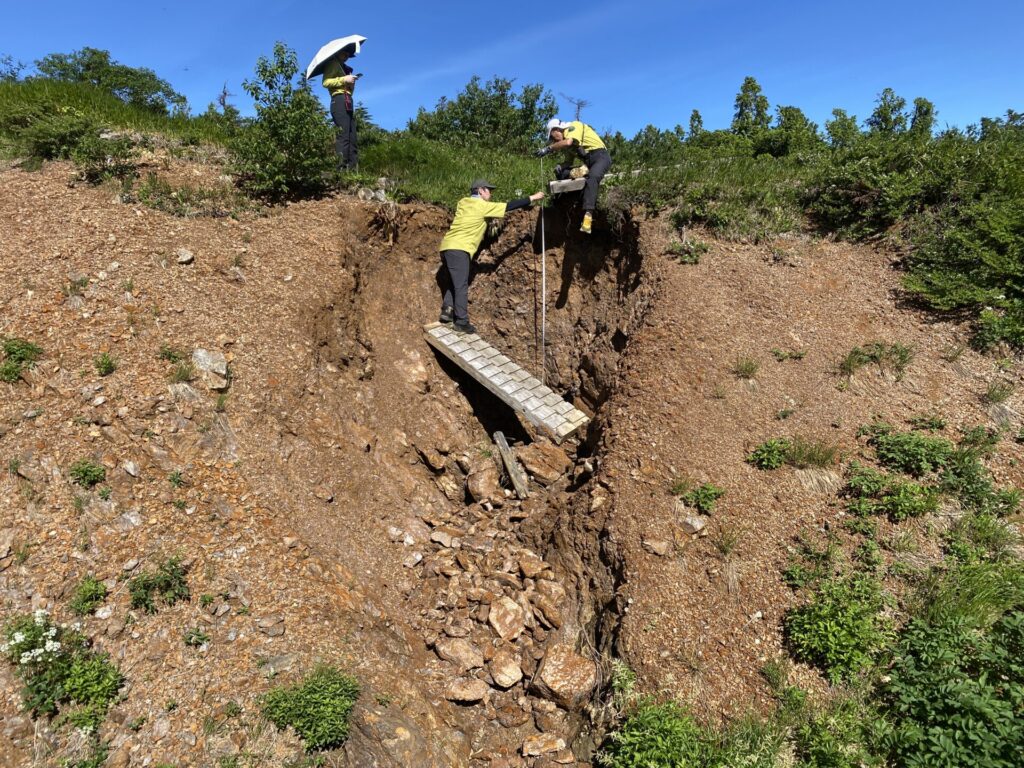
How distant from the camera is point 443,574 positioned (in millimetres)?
5734

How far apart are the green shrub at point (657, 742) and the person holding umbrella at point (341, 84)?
8999 millimetres

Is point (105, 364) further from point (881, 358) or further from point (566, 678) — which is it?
point (881, 358)

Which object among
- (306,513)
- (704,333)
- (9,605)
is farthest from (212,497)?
(704,333)

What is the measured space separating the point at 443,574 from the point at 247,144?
280 inches

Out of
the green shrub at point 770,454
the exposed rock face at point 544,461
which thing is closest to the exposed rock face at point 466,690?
the exposed rock face at point 544,461

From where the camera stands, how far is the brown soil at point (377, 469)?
3.97m

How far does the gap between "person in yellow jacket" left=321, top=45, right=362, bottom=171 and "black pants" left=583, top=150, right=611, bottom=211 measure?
4.34 meters

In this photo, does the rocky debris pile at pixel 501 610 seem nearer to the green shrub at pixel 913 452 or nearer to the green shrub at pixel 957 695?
the green shrub at pixel 957 695

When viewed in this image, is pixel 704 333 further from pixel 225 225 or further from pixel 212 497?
pixel 225 225

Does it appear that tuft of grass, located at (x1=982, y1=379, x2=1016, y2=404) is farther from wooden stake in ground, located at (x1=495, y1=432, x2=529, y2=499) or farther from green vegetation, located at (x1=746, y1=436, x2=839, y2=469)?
wooden stake in ground, located at (x1=495, y1=432, x2=529, y2=499)

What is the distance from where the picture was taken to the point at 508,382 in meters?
7.95

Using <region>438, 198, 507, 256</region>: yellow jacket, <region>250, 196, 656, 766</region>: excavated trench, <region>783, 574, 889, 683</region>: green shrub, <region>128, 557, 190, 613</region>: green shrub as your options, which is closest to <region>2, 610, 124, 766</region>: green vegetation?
<region>128, 557, 190, 613</region>: green shrub

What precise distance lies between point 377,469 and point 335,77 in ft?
22.1

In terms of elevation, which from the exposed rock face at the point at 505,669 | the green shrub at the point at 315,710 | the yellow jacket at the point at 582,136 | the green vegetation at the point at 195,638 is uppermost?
the yellow jacket at the point at 582,136
